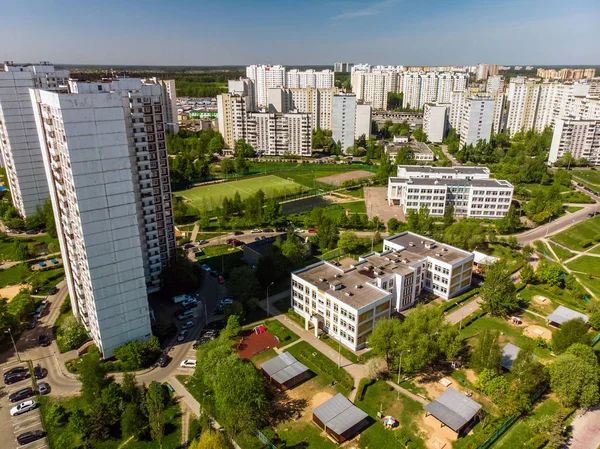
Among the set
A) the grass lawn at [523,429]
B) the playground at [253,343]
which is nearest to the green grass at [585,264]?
the grass lawn at [523,429]

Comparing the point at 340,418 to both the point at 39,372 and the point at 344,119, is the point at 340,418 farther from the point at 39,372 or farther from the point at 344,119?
the point at 344,119

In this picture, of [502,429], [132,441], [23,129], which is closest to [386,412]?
[502,429]

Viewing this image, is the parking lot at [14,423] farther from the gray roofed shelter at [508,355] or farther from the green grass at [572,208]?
the green grass at [572,208]

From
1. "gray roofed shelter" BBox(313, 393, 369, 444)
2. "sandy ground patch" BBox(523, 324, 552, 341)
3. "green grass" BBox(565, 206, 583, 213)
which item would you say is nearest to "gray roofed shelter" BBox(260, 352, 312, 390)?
"gray roofed shelter" BBox(313, 393, 369, 444)

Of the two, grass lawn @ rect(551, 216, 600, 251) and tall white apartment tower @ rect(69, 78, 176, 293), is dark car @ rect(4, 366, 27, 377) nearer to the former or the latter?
tall white apartment tower @ rect(69, 78, 176, 293)

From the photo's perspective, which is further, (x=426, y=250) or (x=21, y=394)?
(x=426, y=250)

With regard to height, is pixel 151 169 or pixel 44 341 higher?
pixel 151 169

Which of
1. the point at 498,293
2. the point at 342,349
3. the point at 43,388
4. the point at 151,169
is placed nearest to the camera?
the point at 43,388
